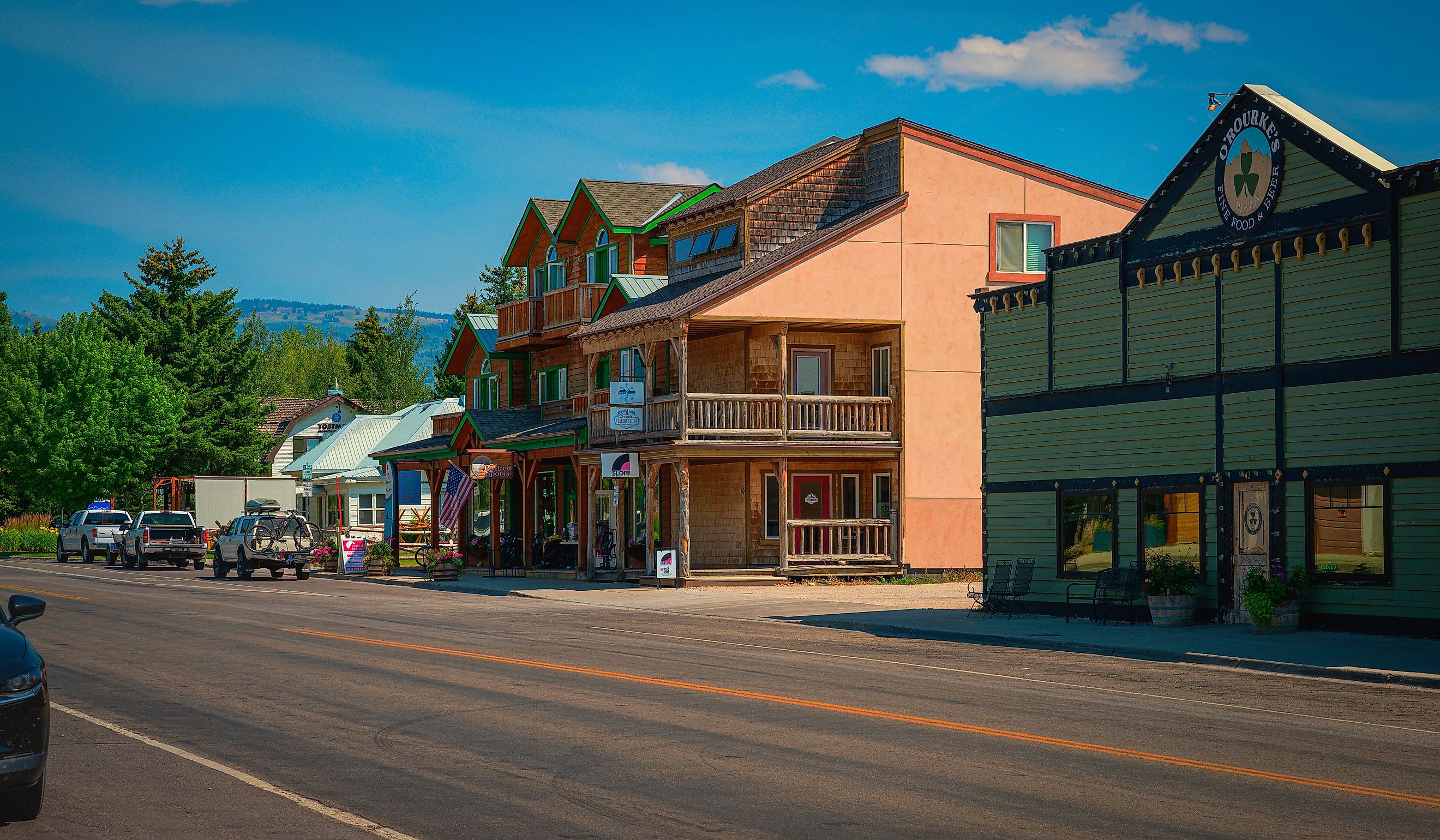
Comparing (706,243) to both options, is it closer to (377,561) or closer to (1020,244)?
(1020,244)

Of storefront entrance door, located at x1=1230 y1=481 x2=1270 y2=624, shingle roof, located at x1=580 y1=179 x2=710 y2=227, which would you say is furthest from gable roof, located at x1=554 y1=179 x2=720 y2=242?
storefront entrance door, located at x1=1230 y1=481 x2=1270 y2=624

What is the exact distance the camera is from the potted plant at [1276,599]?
20.6m

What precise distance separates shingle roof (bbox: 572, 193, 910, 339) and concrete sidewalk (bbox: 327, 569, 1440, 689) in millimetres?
6986

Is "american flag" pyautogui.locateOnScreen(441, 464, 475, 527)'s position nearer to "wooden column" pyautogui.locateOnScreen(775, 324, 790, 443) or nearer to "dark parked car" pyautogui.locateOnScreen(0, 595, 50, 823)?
"wooden column" pyautogui.locateOnScreen(775, 324, 790, 443)

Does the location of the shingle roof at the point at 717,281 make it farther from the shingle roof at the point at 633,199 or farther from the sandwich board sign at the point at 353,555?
the sandwich board sign at the point at 353,555

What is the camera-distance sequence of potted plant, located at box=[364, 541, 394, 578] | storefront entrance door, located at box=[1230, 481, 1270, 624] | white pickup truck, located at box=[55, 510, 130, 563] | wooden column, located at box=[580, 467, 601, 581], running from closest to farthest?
storefront entrance door, located at box=[1230, 481, 1270, 624]
wooden column, located at box=[580, 467, 601, 581]
potted plant, located at box=[364, 541, 394, 578]
white pickup truck, located at box=[55, 510, 130, 563]

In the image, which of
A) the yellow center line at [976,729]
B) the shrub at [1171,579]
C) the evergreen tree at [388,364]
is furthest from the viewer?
the evergreen tree at [388,364]

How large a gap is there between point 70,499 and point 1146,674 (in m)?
65.5

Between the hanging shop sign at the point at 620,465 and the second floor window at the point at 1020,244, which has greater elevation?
the second floor window at the point at 1020,244

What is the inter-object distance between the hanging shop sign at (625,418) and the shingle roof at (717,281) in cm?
217

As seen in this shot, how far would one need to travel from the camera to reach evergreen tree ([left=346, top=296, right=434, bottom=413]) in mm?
113750

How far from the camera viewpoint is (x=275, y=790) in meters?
9.25

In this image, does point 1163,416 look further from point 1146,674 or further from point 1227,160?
point 1146,674

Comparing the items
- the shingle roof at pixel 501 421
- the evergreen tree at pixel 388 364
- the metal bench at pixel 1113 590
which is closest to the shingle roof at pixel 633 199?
the shingle roof at pixel 501 421
